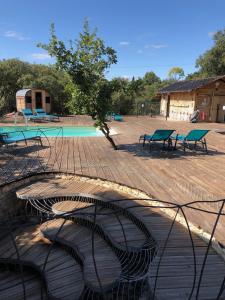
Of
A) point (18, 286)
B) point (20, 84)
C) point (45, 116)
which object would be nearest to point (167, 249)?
point (18, 286)

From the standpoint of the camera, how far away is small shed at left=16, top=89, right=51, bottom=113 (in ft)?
65.6

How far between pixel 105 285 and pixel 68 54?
622 centimetres

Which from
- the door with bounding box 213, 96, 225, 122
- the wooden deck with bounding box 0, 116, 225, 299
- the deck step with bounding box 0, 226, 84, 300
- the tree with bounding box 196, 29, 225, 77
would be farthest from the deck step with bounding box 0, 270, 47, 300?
the tree with bounding box 196, 29, 225, 77

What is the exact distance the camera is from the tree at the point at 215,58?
1138 inches

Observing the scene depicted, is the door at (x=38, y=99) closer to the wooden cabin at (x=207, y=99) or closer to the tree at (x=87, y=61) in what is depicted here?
the wooden cabin at (x=207, y=99)

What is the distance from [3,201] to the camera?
5.18m

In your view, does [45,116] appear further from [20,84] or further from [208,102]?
[208,102]

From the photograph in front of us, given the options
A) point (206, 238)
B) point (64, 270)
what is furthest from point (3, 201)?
point (206, 238)

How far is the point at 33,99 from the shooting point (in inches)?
802

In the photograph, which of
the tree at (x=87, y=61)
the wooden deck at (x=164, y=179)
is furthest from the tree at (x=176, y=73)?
the tree at (x=87, y=61)

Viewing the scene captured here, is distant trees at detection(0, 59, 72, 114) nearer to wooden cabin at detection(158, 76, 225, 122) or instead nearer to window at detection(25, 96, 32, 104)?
window at detection(25, 96, 32, 104)

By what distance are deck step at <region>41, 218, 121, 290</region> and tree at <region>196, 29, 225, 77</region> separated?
29556 mm

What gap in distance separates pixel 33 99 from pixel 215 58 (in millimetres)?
21344

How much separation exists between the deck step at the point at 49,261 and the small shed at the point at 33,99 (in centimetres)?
1671
